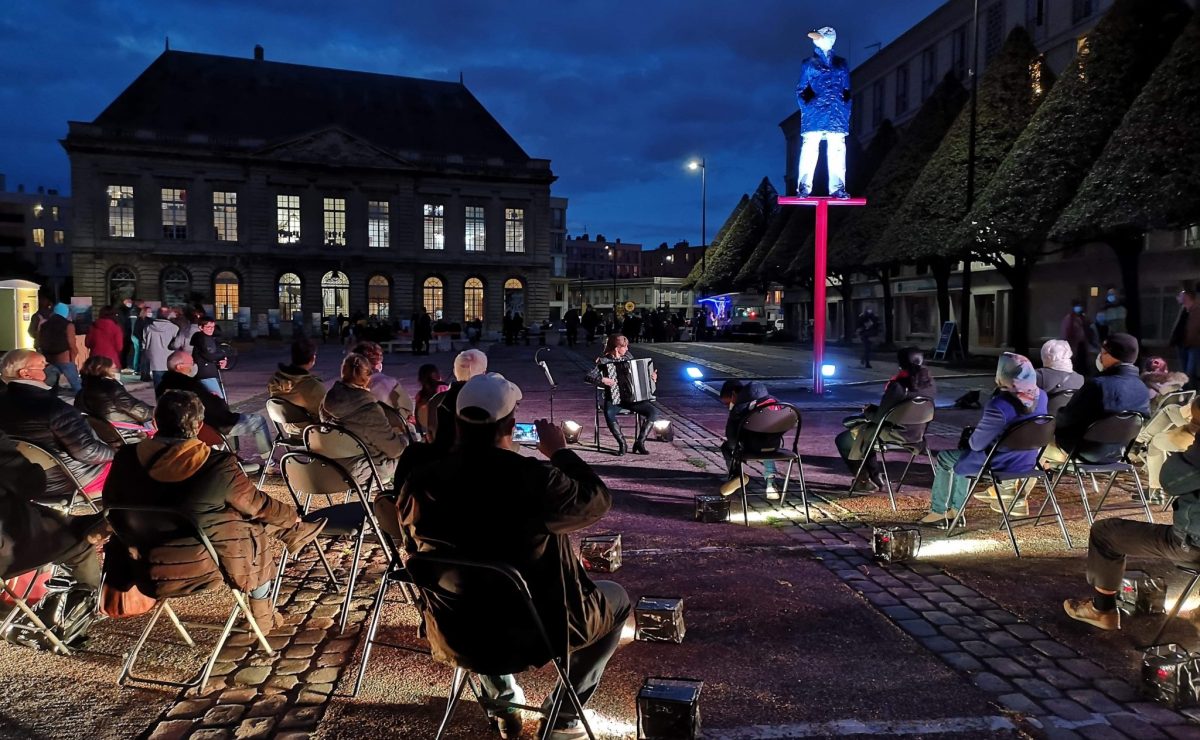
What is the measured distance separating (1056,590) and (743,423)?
2426 mm

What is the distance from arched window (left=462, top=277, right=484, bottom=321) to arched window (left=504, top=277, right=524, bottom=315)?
1622mm

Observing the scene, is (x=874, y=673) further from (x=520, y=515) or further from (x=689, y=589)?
(x=520, y=515)

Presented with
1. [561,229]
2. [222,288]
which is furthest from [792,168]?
[561,229]

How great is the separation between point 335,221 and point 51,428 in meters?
51.6

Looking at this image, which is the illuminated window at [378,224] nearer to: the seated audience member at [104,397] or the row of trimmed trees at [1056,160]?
the row of trimmed trees at [1056,160]

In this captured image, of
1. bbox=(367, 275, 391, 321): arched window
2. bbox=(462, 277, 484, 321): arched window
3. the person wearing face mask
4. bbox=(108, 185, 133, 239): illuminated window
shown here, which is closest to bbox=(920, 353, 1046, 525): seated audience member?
the person wearing face mask

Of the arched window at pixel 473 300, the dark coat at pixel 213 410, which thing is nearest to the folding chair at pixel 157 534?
the dark coat at pixel 213 410

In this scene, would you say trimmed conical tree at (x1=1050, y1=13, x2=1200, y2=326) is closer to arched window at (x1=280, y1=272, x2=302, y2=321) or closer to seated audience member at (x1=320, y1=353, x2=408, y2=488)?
seated audience member at (x1=320, y1=353, x2=408, y2=488)

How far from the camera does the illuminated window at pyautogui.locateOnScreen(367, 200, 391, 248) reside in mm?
54719

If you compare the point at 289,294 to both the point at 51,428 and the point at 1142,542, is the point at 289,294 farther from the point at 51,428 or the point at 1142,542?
the point at 1142,542

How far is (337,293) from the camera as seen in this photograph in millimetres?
54156

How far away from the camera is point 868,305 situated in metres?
44.2

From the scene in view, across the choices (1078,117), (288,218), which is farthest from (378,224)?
(1078,117)

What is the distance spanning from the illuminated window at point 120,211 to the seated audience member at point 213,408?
4865 centimetres
